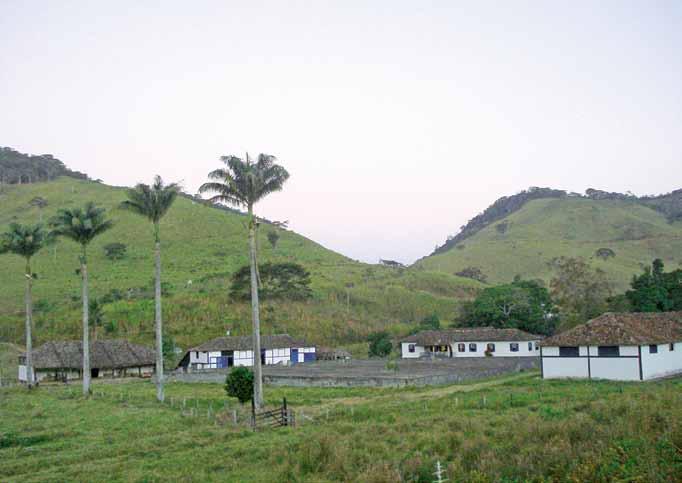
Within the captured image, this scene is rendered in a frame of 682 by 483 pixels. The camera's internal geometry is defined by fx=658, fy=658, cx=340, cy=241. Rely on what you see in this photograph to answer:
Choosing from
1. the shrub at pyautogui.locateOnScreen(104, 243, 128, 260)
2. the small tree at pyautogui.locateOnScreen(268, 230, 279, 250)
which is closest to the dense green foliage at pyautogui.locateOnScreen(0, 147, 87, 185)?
the shrub at pyautogui.locateOnScreen(104, 243, 128, 260)

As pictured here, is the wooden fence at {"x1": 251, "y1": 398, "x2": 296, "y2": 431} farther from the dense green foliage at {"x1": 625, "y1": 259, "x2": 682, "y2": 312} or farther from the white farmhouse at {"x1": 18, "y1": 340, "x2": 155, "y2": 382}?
the dense green foliage at {"x1": 625, "y1": 259, "x2": 682, "y2": 312}

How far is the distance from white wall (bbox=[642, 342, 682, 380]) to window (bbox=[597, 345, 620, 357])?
1.45 m

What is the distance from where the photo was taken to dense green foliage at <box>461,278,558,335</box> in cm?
7188

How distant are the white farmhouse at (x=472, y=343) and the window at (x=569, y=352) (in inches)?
917

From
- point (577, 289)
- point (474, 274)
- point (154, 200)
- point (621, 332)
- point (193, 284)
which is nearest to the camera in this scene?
point (154, 200)

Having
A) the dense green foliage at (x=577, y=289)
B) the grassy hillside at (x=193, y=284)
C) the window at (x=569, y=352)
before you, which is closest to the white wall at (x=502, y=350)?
the dense green foliage at (x=577, y=289)

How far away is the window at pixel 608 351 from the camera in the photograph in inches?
1535

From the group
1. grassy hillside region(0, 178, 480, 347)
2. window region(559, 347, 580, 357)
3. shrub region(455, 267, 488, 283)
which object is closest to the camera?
window region(559, 347, 580, 357)

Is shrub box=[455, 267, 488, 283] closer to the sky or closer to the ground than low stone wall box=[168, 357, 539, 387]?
closer to the sky

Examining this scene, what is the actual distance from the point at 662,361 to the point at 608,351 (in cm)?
395

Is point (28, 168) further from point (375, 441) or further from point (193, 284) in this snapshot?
point (375, 441)

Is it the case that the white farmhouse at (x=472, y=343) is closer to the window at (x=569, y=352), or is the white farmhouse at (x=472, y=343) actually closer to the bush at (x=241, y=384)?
the window at (x=569, y=352)

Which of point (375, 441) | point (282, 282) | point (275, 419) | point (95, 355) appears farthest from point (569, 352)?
point (282, 282)

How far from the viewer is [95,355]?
56.8 m
